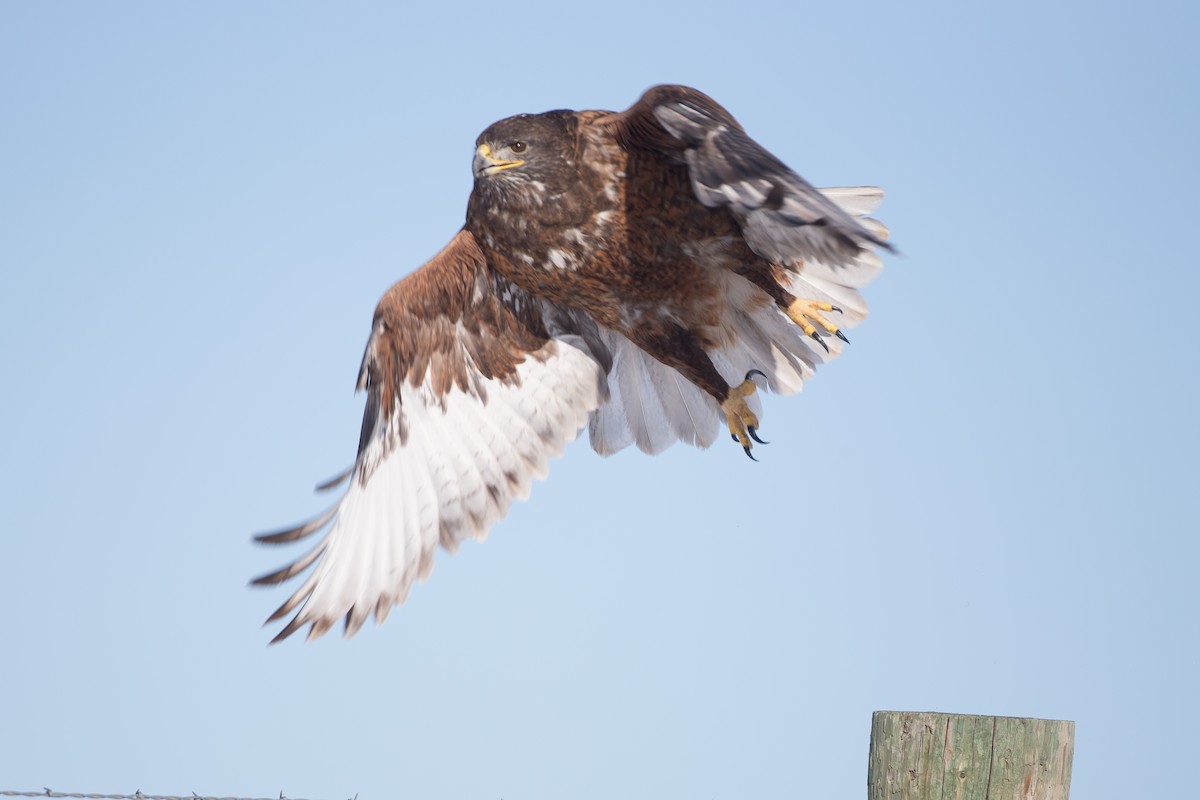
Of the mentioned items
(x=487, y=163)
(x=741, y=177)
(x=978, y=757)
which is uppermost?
(x=487, y=163)

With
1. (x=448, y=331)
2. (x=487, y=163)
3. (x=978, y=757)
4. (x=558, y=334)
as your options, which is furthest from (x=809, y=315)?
(x=978, y=757)

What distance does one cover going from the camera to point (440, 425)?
23.6 feet

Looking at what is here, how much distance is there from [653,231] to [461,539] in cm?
212

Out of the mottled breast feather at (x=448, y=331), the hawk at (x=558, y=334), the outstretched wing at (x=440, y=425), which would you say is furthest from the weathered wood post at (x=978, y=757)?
the mottled breast feather at (x=448, y=331)

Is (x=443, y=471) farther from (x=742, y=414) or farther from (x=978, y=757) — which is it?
(x=978, y=757)

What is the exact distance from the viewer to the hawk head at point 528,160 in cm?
596

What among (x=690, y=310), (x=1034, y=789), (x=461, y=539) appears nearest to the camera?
(x=1034, y=789)

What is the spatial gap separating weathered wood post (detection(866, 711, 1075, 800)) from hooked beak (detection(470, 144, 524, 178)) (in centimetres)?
343

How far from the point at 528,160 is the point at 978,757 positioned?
11.7ft

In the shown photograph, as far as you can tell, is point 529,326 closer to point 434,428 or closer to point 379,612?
point 434,428

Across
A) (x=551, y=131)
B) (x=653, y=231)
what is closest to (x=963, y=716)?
(x=653, y=231)

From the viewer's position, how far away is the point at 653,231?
6051 millimetres

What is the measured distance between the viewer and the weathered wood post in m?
3.51

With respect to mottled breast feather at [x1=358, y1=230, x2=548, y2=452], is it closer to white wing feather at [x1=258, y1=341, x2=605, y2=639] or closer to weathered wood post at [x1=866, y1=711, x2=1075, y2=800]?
white wing feather at [x1=258, y1=341, x2=605, y2=639]
